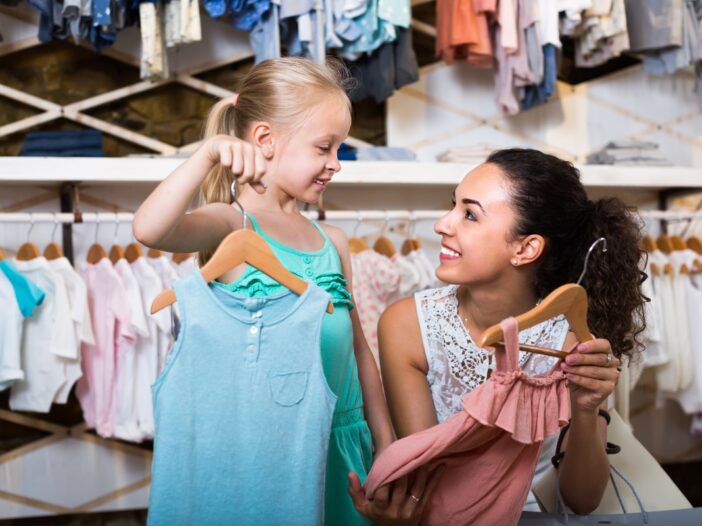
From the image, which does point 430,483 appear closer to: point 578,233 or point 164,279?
point 578,233

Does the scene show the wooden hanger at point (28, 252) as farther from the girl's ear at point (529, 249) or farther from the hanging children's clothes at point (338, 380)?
Result: the girl's ear at point (529, 249)

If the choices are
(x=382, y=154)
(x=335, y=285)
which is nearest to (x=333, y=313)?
(x=335, y=285)

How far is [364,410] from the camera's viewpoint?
5.27 feet

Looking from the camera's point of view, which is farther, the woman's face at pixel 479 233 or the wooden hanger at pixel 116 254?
the wooden hanger at pixel 116 254

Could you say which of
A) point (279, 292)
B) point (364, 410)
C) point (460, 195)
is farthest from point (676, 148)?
point (279, 292)

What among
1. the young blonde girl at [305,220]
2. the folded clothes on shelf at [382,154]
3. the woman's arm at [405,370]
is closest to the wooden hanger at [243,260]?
the young blonde girl at [305,220]

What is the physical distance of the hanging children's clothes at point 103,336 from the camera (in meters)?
2.64

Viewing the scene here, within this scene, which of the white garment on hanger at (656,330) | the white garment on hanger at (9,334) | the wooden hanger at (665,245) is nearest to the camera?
the white garment on hanger at (9,334)

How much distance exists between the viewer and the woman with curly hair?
1652 millimetres

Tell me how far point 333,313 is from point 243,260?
0.80 ft

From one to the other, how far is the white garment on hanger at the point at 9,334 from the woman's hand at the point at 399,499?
1.45m

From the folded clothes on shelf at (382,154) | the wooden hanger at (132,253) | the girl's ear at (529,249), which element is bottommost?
the wooden hanger at (132,253)

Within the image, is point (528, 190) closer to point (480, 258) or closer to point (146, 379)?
point (480, 258)

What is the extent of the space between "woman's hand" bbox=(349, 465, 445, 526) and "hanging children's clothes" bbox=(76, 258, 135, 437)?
139 cm
